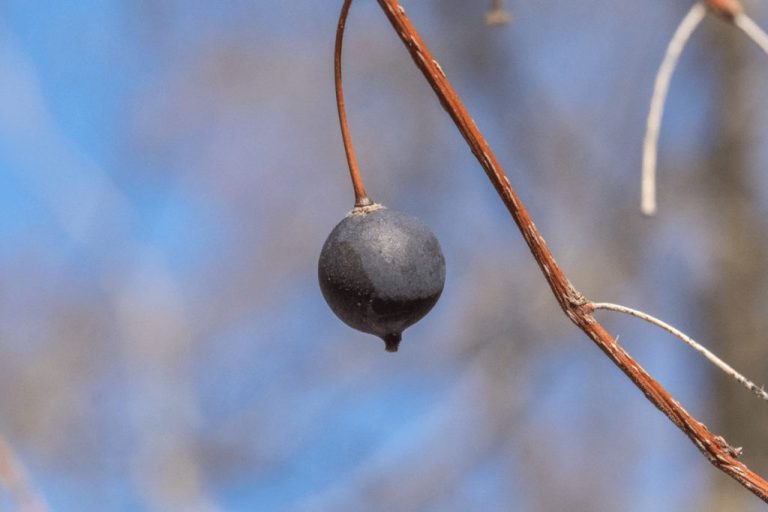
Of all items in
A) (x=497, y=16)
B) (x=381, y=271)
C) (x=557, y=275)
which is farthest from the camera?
(x=497, y=16)

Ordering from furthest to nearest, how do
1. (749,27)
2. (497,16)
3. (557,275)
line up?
1. (497,16)
2. (557,275)
3. (749,27)

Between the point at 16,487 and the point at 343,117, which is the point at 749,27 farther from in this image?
the point at 16,487

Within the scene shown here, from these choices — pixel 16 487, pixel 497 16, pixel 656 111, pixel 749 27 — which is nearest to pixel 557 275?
pixel 656 111

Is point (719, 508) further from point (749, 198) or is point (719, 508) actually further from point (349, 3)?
point (349, 3)

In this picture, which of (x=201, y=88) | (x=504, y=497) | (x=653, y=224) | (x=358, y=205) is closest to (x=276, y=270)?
(x=201, y=88)

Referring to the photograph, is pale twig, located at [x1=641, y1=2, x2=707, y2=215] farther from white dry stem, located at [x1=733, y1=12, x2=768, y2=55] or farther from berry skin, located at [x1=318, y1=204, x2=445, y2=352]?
berry skin, located at [x1=318, y1=204, x2=445, y2=352]

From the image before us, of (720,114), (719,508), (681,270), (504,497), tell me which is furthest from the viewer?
(504,497)
